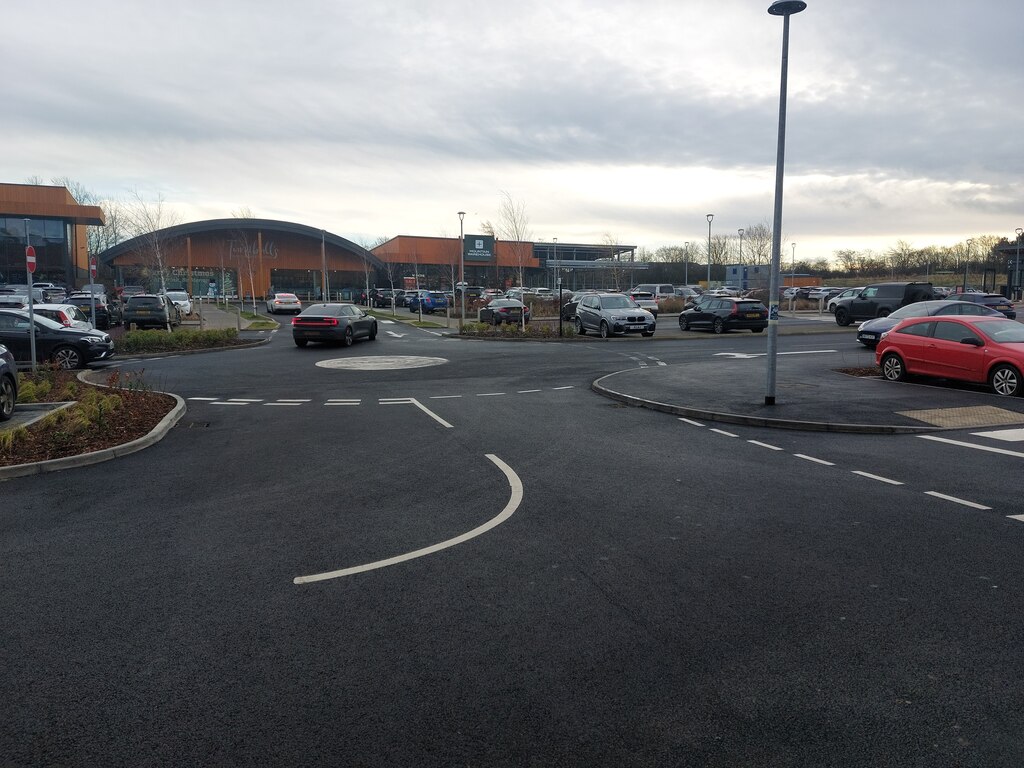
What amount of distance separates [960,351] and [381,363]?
14.0 metres

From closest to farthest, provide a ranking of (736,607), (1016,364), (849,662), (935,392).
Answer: (849,662) < (736,607) < (1016,364) < (935,392)

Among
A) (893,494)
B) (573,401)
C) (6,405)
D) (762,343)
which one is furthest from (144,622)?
(762,343)

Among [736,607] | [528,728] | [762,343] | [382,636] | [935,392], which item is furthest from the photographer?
[762,343]

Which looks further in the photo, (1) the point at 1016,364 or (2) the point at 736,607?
(1) the point at 1016,364

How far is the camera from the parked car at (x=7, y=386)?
11.2m

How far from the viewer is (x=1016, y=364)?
42.9ft

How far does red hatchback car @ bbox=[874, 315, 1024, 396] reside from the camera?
13344 mm

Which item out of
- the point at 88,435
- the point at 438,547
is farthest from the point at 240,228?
the point at 438,547

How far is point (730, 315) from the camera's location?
3100cm

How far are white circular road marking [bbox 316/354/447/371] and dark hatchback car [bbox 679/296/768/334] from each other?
47.4 ft

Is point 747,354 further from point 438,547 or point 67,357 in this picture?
point 67,357


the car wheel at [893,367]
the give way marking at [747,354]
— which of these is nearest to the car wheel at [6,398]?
the car wheel at [893,367]

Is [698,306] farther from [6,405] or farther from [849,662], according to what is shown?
[849,662]

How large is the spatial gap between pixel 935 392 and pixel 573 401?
22.3ft
